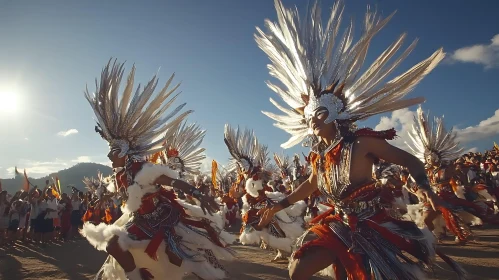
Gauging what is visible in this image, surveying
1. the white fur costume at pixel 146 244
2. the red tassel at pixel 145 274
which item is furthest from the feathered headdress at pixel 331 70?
the red tassel at pixel 145 274

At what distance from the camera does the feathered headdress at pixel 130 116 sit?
476 centimetres

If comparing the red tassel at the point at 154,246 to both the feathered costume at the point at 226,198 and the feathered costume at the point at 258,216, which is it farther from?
the feathered costume at the point at 226,198

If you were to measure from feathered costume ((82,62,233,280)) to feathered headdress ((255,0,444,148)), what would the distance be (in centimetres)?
187

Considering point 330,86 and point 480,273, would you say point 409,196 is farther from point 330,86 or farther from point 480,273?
point 330,86

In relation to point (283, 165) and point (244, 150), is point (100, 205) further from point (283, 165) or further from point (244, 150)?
point (283, 165)

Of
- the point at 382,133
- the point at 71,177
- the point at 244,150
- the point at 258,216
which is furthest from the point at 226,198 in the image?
the point at 71,177

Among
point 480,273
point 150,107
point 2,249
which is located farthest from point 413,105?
point 2,249

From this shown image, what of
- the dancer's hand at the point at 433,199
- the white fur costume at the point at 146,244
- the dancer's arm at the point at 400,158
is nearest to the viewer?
the dancer's hand at the point at 433,199

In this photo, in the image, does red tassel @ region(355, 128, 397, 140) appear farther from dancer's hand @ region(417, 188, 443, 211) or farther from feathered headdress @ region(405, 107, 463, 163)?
feathered headdress @ region(405, 107, 463, 163)

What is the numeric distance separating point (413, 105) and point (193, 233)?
315cm

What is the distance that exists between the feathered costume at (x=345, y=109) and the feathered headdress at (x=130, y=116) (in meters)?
1.95

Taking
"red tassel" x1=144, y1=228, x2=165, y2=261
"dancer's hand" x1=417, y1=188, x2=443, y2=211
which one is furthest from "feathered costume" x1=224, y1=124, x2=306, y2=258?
"dancer's hand" x1=417, y1=188, x2=443, y2=211

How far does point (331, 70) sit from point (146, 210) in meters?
2.98

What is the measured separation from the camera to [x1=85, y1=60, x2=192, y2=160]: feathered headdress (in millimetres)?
A: 4758
